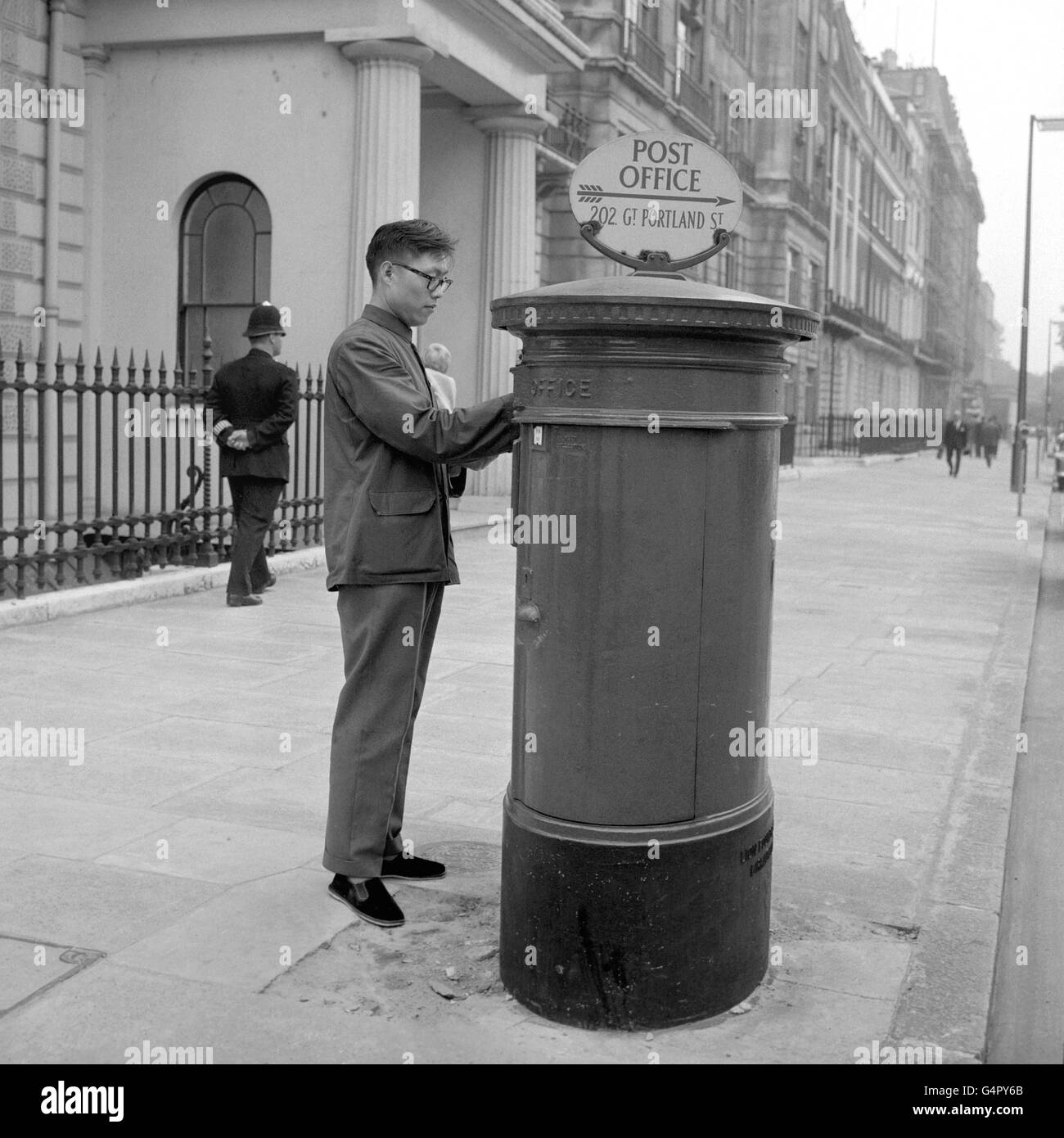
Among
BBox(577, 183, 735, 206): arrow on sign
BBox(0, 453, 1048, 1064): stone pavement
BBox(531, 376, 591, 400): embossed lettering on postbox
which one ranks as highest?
BBox(577, 183, 735, 206): arrow on sign

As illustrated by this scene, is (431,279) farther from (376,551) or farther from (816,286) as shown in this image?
(816,286)

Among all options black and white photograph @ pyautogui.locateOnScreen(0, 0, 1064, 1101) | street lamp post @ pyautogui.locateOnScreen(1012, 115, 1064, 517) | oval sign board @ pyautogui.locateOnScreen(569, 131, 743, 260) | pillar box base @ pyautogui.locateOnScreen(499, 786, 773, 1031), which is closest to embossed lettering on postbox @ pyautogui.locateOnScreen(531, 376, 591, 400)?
black and white photograph @ pyautogui.locateOnScreen(0, 0, 1064, 1101)

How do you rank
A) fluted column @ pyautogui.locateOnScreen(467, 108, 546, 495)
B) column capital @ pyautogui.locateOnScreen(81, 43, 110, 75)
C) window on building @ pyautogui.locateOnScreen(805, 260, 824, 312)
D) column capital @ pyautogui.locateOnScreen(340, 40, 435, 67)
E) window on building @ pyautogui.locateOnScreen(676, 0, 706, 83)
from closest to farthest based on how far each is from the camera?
column capital @ pyautogui.locateOnScreen(340, 40, 435, 67) → column capital @ pyautogui.locateOnScreen(81, 43, 110, 75) → fluted column @ pyautogui.locateOnScreen(467, 108, 546, 495) → window on building @ pyautogui.locateOnScreen(676, 0, 706, 83) → window on building @ pyautogui.locateOnScreen(805, 260, 824, 312)

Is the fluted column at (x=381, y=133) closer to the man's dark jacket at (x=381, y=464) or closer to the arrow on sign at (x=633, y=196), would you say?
the man's dark jacket at (x=381, y=464)

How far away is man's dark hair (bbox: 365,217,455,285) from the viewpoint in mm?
3766

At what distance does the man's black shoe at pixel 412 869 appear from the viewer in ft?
13.8

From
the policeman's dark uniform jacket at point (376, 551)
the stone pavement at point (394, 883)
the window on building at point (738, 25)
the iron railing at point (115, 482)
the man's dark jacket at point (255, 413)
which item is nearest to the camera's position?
the stone pavement at point (394, 883)

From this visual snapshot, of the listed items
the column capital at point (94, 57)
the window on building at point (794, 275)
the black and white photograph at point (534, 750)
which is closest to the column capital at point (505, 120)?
the column capital at point (94, 57)

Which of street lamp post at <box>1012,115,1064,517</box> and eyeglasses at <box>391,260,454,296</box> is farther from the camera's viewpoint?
street lamp post at <box>1012,115,1064,517</box>

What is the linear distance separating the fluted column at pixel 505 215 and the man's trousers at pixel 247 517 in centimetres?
772

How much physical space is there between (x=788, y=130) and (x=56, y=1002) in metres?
40.4

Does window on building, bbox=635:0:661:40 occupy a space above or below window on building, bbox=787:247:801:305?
above

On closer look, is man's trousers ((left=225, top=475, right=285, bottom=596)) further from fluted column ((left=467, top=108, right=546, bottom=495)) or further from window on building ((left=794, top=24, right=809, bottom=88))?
window on building ((left=794, top=24, right=809, bottom=88))
